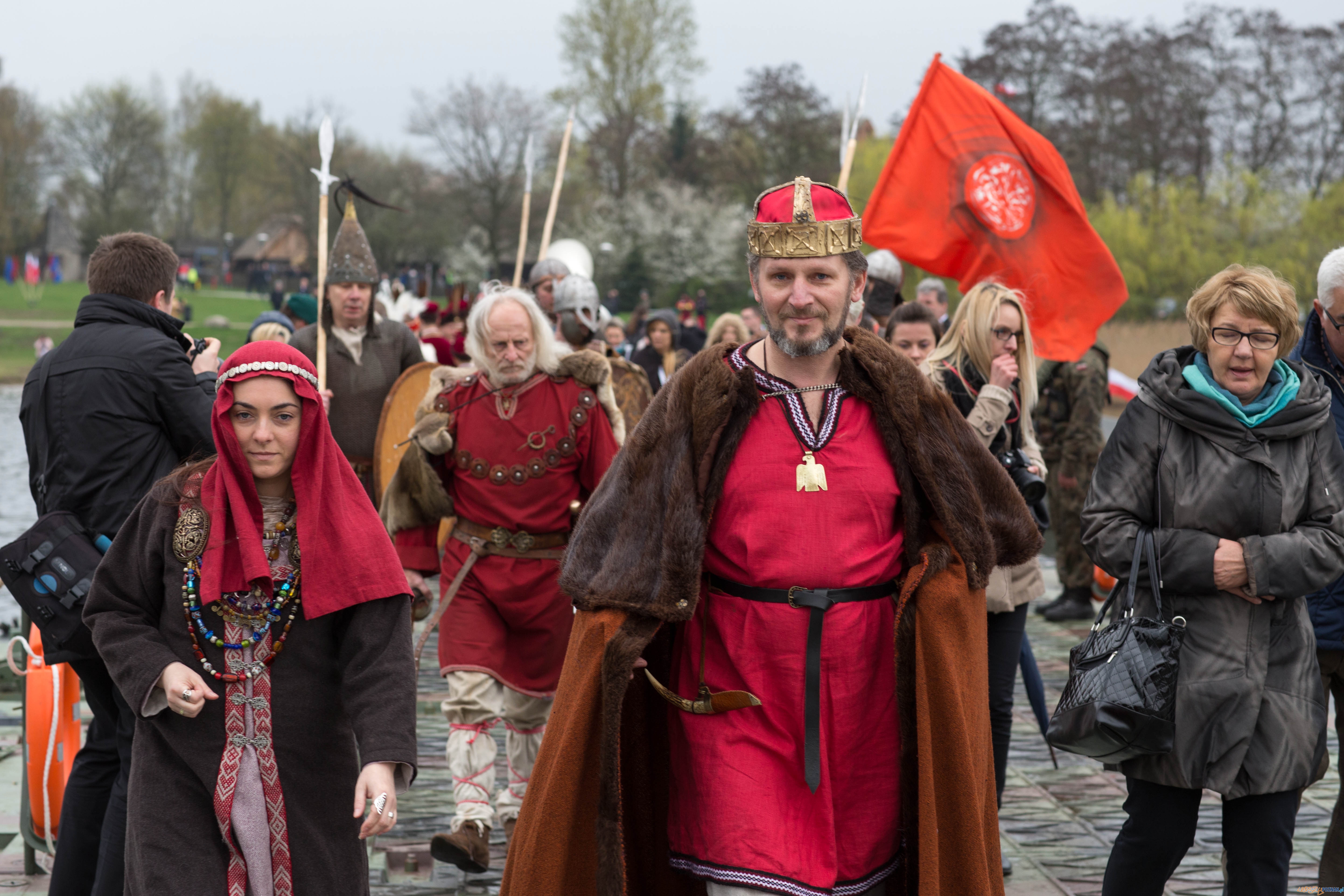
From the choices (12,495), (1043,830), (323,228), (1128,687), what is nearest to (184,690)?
(1128,687)

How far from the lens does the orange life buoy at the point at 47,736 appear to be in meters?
4.93

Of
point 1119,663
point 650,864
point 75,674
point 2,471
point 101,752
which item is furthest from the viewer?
point 2,471

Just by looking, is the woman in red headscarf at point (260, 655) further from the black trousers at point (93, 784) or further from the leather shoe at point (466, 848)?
the leather shoe at point (466, 848)

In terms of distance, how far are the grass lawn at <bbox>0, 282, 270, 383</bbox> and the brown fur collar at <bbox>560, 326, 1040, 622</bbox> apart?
110 feet

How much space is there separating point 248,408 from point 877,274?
18.5ft

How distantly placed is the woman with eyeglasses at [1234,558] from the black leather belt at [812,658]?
1042mm

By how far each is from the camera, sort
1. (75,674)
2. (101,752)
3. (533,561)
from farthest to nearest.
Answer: (533,561), (75,674), (101,752)

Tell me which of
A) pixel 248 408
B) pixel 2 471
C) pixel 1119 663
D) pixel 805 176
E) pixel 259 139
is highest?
pixel 259 139

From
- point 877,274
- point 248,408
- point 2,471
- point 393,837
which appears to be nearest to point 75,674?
point 393,837

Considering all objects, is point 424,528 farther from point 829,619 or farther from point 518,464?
point 829,619

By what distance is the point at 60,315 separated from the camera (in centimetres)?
5512

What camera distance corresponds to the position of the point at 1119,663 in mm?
3770

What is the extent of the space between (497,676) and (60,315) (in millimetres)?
54667

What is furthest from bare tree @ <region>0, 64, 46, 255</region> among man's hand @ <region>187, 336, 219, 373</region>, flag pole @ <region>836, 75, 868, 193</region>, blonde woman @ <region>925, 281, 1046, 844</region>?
blonde woman @ <region>925, 281, 1046, 844</region>
